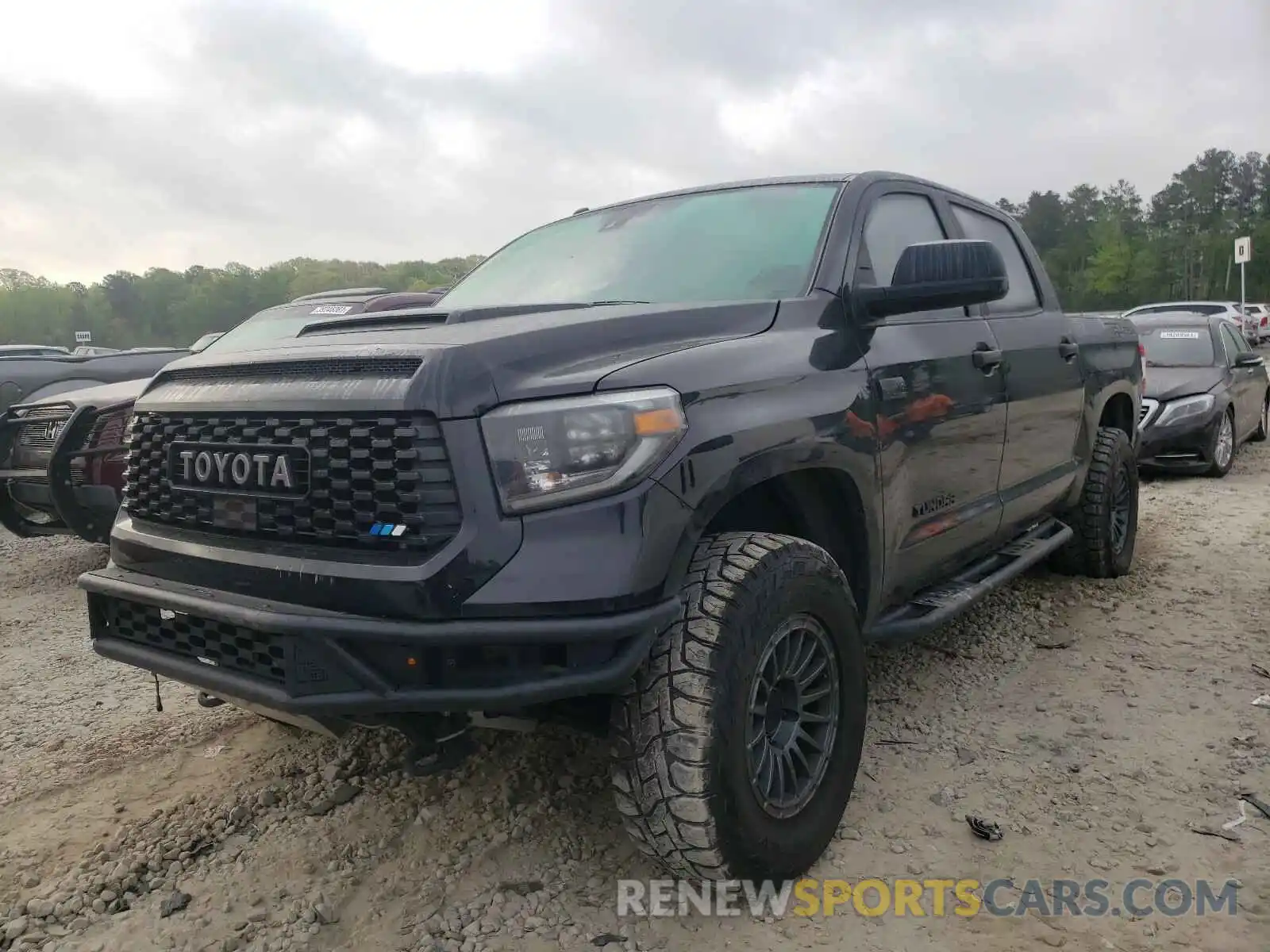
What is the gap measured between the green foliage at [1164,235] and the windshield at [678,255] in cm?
6571

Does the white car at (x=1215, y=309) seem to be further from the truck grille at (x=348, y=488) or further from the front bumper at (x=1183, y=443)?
the truck grille at (x=348, y=488)

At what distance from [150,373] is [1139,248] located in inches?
3086

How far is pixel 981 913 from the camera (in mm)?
2203

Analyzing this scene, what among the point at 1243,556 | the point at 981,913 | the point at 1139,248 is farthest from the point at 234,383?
the point at 1139,248

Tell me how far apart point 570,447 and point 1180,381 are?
8.29 metres

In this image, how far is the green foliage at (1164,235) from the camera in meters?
68.2

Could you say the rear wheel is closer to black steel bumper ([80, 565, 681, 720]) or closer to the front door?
the front door

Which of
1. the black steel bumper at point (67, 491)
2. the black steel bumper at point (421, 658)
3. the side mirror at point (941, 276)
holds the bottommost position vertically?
the black steel bumper at point (421, 658)

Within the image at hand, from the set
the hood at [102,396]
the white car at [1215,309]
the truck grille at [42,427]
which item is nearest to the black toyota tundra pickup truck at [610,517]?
the hood at [102,396]

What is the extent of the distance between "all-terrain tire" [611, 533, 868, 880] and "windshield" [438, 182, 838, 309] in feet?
2.98

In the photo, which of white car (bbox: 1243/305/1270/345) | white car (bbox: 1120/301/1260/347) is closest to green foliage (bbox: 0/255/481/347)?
white car (bbox: 1120/301/1260/347)

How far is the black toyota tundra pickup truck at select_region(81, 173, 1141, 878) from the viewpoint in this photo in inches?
74.0

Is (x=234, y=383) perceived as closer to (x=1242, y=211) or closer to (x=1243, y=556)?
(x=1243, y=556)

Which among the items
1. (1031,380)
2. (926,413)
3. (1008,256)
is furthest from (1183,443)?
(926,413)
